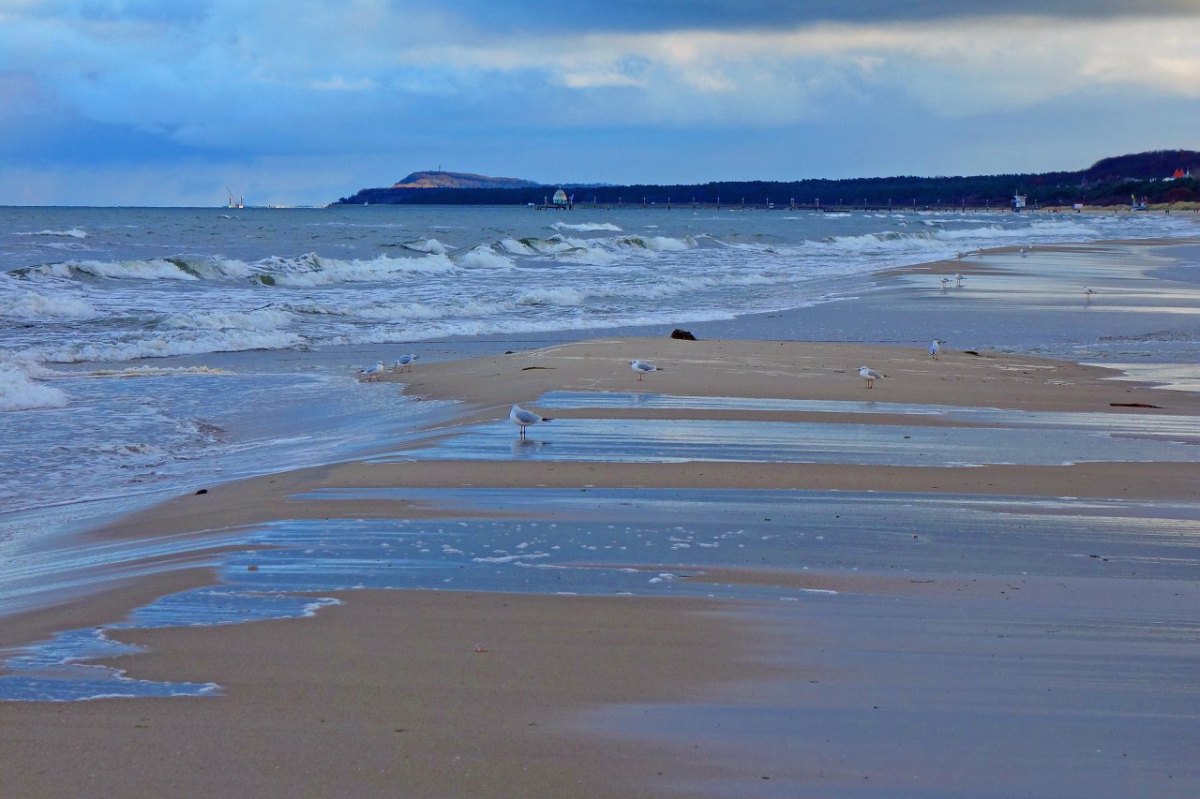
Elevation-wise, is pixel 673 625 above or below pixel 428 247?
below

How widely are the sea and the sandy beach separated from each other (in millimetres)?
1514

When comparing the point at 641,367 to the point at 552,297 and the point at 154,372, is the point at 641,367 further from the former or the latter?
the point at 552,297

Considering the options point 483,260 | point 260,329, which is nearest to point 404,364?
point 260,329

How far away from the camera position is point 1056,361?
14.0 meters

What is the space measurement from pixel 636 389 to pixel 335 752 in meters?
7.60

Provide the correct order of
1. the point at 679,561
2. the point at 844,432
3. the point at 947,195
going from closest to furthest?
the point at 679,561 < the point at 844,432 < the point at 947,195

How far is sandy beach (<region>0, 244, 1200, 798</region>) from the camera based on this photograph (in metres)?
3.32

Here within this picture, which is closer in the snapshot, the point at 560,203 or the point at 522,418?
the point at 522,418

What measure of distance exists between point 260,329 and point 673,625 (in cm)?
1570

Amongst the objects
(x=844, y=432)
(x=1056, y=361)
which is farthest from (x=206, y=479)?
(x=1056, y=361)

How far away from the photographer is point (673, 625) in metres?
4.51

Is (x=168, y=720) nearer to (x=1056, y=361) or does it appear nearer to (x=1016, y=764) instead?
(x=1016, y=764)

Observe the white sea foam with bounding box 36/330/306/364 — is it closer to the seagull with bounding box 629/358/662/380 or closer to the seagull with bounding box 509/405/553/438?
the seagull with bounding box 629/358/662/380

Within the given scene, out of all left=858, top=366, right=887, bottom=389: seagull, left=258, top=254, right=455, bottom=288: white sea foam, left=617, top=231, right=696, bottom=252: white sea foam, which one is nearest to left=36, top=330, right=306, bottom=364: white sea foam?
left=858, top=366, right=887, bottom=389: seagull
